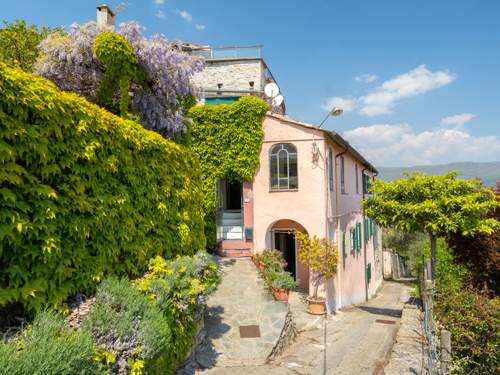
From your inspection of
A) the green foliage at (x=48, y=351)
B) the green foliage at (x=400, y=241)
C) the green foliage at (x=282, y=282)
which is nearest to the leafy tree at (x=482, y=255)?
the green foliage at (x=282, y=282)

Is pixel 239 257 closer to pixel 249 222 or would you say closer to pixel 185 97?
pixel 249 222

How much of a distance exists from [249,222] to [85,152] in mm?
10813

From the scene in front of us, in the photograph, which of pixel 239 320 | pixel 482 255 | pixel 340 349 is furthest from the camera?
pixel 482 255

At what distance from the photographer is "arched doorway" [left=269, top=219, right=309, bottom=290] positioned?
16594 millimetres

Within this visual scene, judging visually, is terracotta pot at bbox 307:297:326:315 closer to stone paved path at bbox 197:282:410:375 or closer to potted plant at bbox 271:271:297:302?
stone paved path at bbox 197:282:410:375

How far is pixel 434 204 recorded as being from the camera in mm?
11930

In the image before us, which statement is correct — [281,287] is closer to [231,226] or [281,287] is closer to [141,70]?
[231,226]

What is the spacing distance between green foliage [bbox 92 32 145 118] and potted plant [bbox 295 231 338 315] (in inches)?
342

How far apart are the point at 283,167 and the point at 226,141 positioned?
2815 millimetres

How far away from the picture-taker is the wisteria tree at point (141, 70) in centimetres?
1191

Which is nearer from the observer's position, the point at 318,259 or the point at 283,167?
the point at 318,259

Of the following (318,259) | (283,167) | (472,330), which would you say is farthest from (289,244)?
(472,330)

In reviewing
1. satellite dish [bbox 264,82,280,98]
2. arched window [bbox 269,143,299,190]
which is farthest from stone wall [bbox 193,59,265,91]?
arched window [bbox 269,143,299,190]

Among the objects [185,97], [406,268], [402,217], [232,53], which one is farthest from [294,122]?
[406,268]
